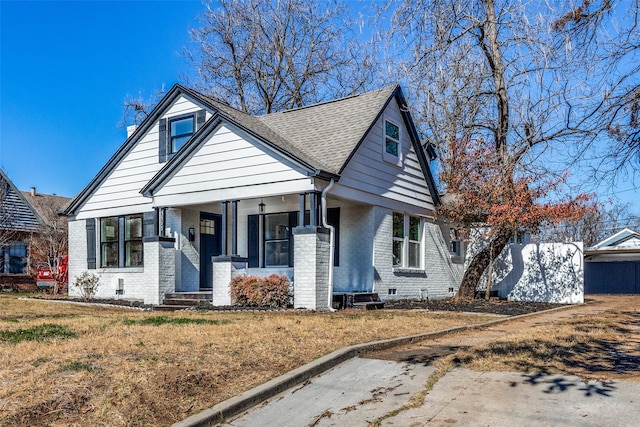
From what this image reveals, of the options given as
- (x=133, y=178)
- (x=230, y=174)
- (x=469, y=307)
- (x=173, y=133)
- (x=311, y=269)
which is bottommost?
(x=469, y=307)

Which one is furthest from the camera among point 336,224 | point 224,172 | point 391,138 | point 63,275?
point 63,275

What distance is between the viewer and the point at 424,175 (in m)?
17.8

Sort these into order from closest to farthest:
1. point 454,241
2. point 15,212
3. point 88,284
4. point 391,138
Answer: point 391,138
point 88,284
point 454,241
point 15,212

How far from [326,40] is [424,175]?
14.2m

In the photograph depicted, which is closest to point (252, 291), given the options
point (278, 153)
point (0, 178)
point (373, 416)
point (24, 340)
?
point (278, 153)

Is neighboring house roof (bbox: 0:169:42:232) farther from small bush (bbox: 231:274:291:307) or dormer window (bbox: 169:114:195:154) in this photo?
small bush (bbox: 231:274:291:307)

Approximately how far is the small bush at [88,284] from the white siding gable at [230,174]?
14.2 feet

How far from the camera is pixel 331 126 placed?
15594 mm

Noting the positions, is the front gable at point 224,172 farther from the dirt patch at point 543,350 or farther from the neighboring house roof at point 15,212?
the neighboring house roof at point 15,212

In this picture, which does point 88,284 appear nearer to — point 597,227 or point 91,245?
point 91,245

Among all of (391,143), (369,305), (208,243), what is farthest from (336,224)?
(208,243)

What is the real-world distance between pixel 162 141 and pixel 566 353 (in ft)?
45.1

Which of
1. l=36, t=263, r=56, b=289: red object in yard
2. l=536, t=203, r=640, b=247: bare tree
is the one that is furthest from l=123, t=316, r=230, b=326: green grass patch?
l=536, t=203, r=640, b=247: bare tree

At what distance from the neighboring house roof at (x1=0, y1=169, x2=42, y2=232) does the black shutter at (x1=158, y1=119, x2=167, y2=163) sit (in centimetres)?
1203
